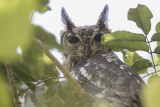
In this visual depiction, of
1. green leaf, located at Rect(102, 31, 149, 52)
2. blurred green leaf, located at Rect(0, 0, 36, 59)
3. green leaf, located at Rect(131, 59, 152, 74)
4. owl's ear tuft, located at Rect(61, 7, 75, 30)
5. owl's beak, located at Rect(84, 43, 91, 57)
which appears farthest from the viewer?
owl's ear tuft, located at Rect(61, 7, 75, 30)

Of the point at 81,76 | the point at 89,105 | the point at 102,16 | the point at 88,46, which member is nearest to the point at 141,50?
the point at 89,105

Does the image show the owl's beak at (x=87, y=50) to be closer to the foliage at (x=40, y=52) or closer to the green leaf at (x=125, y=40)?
Result: the foliage at (x=40, y=52)

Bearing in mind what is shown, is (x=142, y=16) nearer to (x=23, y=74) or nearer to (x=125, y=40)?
(x=125, y=40)

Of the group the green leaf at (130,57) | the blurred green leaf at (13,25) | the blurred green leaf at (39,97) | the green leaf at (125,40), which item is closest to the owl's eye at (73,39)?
the green leaf at (130,57)

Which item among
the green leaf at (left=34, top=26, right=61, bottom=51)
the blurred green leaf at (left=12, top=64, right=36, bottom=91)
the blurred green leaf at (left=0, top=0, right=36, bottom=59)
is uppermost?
the blurred green leaf at (left=0, top=0, right=36, bottom=59)

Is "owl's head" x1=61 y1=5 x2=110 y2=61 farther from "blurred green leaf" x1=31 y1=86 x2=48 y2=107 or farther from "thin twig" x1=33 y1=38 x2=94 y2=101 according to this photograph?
"thin twig" x1=33 y1=38 x2=94 y2=101

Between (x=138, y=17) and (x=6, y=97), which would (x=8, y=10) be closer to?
(x=6, y=97)

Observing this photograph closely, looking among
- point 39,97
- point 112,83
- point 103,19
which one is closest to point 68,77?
point 39,97

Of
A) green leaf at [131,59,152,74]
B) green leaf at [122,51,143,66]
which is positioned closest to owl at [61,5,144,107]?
green leaf at [122,51,143,66]
